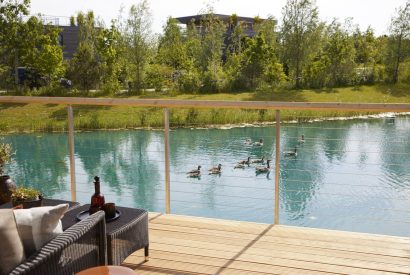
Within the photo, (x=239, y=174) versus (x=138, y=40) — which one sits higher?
(x=138, y=40)

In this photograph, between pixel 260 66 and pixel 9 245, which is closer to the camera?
pixel 9 245

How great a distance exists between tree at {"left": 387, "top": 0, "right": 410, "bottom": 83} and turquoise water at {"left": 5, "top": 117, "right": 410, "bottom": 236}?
9590mm

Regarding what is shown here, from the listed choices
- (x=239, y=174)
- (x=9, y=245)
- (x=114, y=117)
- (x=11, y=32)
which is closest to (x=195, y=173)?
(x=239, y=174)

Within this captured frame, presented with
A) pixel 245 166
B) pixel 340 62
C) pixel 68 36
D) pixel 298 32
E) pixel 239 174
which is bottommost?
pixel 239 174

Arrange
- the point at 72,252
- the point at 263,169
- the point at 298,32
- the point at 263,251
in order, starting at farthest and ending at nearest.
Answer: the point at 298,32 < the point at 263,169 < the point at 263,251 < the point at 72,252

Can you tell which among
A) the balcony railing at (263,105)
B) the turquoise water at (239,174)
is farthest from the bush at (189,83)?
the balcony railing at (263,105)

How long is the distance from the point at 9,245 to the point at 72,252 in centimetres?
30

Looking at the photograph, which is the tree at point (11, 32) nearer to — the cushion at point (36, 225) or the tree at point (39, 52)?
the tree at point (39, 52)

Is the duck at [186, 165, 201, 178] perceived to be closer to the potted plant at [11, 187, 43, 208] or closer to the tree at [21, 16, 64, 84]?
the potted plant at [11, 187, 43, 208]

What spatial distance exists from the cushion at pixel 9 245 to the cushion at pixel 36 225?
36 mm

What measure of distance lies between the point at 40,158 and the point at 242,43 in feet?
73.3

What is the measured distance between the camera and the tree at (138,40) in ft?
70.2

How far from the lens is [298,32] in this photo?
23.6 metres

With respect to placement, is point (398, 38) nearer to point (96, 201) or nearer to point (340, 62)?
point (340, 62)
